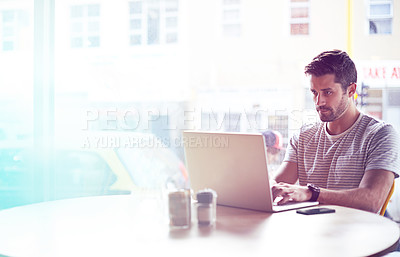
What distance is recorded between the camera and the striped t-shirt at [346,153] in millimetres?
2033

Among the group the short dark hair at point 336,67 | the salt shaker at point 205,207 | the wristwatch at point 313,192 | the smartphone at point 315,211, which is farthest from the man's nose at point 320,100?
the salt shaker at point 205,207

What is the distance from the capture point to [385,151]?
2.02 metres

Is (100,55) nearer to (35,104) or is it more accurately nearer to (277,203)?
(35,104)

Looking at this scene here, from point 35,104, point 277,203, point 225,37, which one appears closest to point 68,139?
point 35,104

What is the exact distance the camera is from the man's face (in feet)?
7.36

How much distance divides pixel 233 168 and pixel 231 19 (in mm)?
2960

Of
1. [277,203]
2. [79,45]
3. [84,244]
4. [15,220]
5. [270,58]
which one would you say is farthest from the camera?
[270,58]

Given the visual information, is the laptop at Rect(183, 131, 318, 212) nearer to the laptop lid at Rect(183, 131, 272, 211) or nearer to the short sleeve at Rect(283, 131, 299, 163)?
the laptop lid at Rect(183, 131, 272, 211)

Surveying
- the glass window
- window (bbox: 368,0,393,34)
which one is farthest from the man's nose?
the glass window

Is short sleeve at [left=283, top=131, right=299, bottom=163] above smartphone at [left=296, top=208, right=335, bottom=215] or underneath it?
above

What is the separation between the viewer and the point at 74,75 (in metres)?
3.86

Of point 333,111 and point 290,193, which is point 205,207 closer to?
point 290,193

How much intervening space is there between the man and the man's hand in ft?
0.17

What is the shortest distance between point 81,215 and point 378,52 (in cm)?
284
